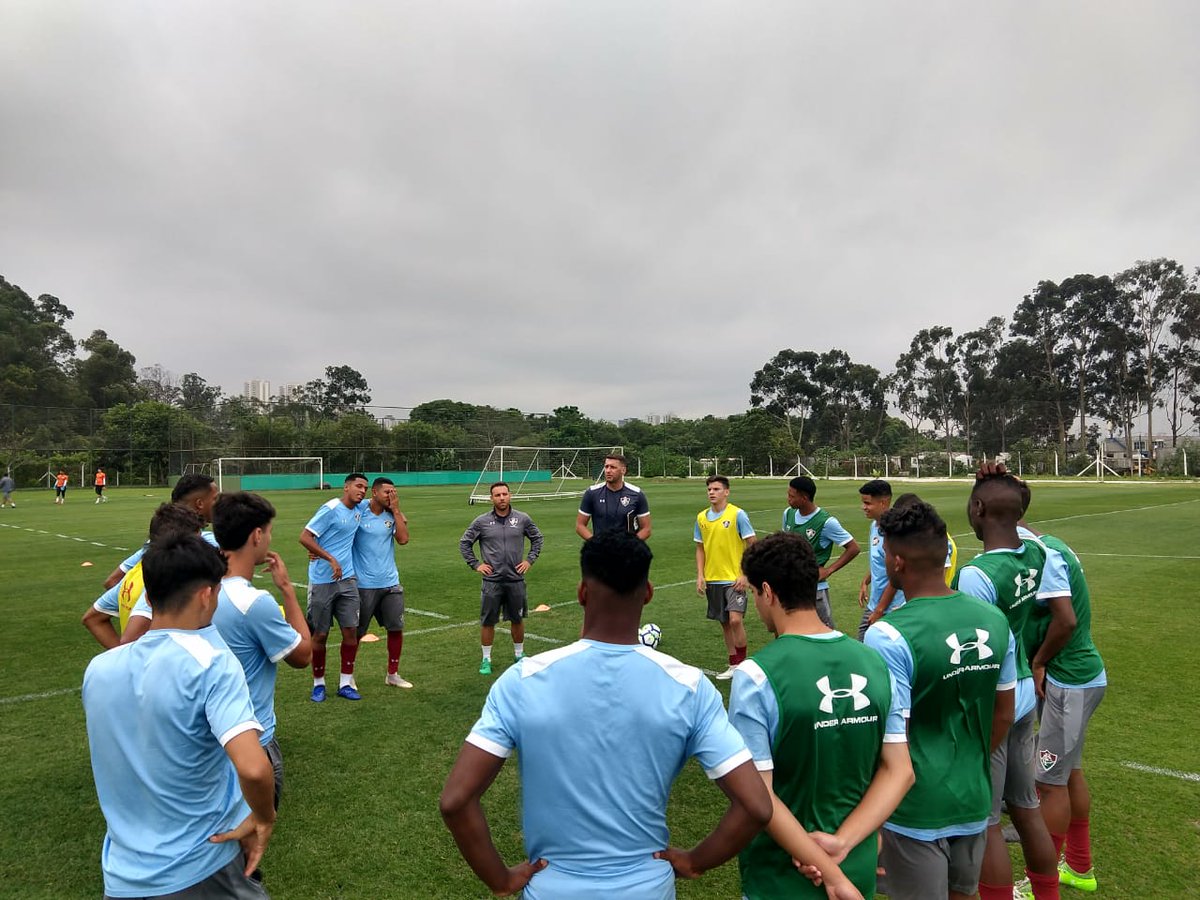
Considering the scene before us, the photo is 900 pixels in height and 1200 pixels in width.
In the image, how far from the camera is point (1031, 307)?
270 ft

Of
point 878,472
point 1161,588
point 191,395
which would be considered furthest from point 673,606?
point 191,395

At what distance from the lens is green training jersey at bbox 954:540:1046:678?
3.59 meters

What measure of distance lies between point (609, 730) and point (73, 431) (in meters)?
70.3

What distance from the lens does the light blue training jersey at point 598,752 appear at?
1.96 metres

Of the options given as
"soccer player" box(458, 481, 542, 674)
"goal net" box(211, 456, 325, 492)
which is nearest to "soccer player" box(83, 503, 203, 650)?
"soccer player" box(458, 481, 542, 674)

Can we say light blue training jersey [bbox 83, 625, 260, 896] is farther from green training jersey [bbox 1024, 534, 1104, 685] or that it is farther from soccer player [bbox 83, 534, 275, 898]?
green training jersey [bbox 1024, 534, 1104, 685]

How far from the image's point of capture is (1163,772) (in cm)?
526

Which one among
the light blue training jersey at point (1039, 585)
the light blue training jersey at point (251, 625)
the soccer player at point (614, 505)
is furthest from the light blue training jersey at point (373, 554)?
the light blue training jersey at point (1039, 585)

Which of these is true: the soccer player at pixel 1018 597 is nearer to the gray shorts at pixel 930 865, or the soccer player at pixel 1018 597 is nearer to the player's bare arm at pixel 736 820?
the gray shorts at pixel 930 865

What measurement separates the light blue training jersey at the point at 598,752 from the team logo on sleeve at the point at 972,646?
1.17 m

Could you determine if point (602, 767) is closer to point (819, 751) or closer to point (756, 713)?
point (756, 713)

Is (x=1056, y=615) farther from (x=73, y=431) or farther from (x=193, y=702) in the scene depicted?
(x=73, y=431)

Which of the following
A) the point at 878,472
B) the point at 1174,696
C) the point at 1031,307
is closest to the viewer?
the point at 1174,696

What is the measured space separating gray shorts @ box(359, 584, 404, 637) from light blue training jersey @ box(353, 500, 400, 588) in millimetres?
74
